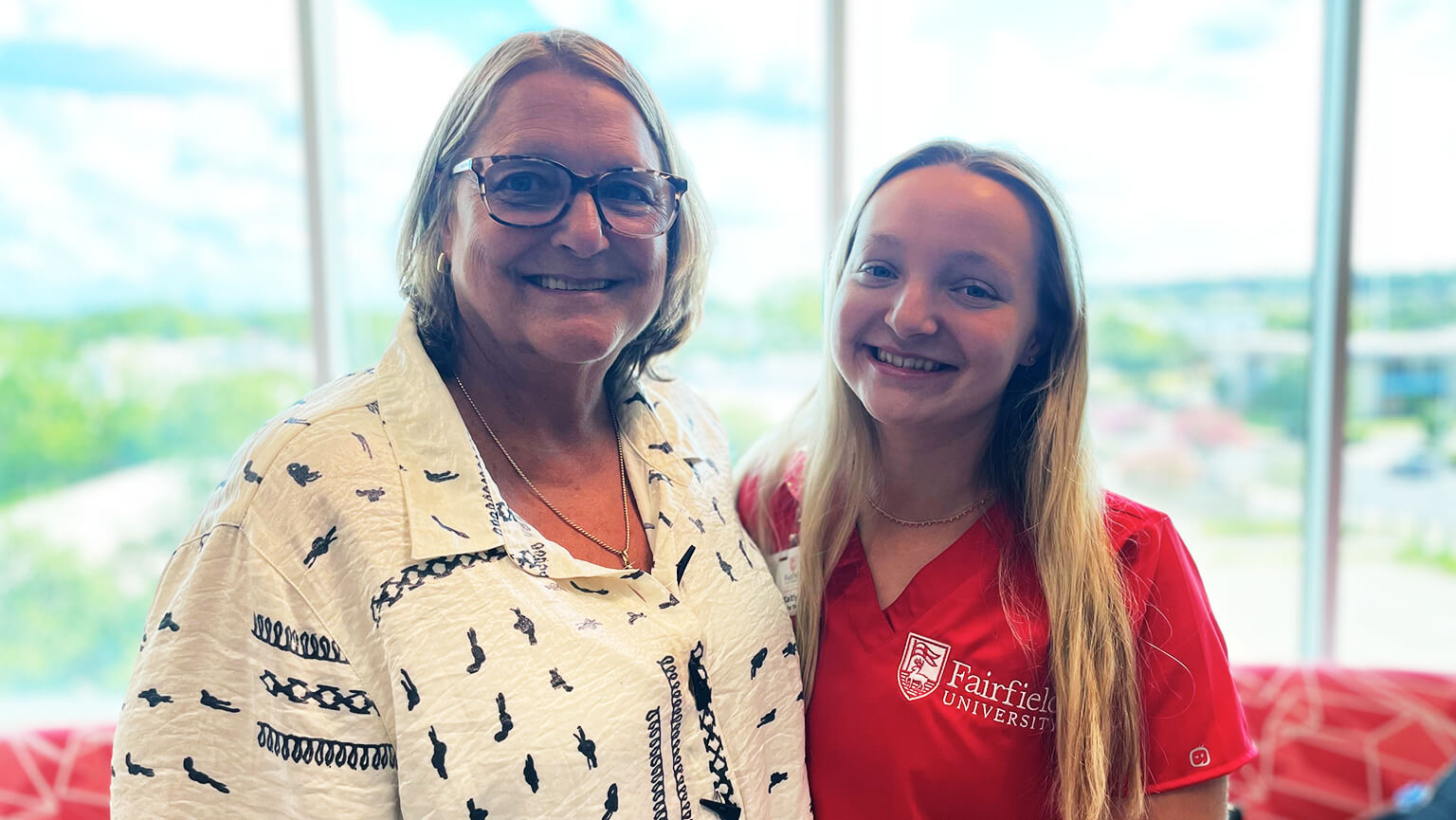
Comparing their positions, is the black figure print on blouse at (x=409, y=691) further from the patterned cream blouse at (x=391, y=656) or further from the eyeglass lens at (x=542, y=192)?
the eyeglass lens at (x=542, y=192)

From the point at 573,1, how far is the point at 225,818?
2242 mm

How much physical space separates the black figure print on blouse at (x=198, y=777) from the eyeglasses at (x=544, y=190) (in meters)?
0.65

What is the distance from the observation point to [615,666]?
3.12ft

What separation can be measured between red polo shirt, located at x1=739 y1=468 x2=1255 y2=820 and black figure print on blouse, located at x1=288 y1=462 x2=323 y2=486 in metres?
0.72

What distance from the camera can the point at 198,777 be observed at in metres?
0.86

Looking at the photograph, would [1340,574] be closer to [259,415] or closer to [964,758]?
[964,758]

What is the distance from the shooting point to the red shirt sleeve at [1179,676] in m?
1.09

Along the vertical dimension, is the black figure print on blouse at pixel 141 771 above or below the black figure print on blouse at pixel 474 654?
below

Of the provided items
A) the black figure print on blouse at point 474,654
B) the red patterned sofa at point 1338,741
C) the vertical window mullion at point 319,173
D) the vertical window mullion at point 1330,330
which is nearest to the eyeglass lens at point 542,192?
the black figure print on blouse at point 474,654

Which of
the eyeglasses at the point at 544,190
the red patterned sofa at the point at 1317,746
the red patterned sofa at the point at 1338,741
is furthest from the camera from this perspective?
the red patterned sofa at the point at 1338,741

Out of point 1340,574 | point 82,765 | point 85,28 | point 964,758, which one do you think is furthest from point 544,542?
point 1340,574

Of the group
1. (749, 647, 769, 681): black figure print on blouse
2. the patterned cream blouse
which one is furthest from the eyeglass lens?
(749, 647, 769, 681): black figure print on blouse

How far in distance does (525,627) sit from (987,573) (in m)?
0.66

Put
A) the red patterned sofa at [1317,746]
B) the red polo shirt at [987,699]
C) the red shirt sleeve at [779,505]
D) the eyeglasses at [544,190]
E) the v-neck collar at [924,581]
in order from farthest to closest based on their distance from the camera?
the red patterned sofa at [1317,746] < the red shirt sleeve at [779,505] < the v-neck collar at [924,581] < the red polo shirt at [987,699] < the eyeglasses at [544,190]
